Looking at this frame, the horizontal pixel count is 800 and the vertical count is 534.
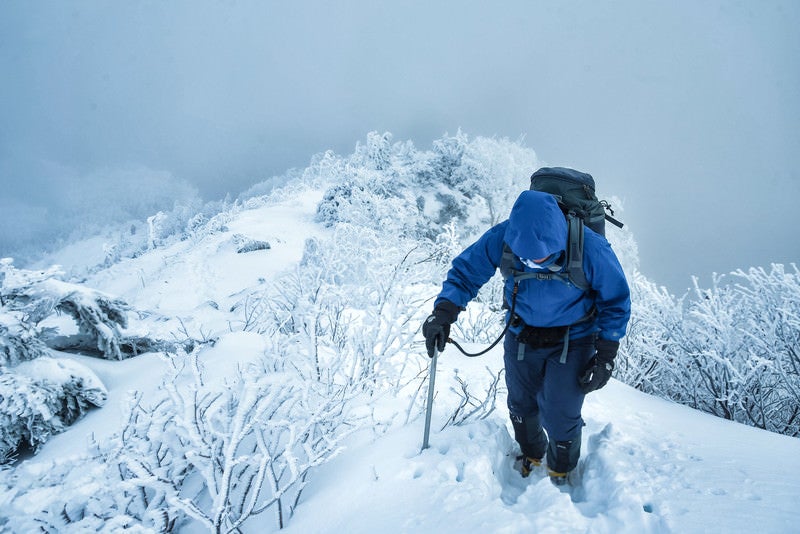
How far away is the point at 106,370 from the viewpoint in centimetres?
387

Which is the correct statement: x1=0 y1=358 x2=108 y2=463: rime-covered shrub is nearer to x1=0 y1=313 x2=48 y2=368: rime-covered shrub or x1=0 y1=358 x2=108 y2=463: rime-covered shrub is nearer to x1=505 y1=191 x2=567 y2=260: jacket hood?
x1=0 y1=313 x2=48 y2=368: rime-covered shrub

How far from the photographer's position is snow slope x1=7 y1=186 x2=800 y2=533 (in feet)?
5.06

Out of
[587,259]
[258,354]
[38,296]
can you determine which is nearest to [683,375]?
[587,259]

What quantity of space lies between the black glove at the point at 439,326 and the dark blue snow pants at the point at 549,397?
17.6 inches

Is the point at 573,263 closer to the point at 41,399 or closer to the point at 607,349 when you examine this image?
the point at 607,349

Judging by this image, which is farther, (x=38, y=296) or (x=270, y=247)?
(x=270, y=247)

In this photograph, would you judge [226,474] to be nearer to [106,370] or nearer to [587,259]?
[587,259]

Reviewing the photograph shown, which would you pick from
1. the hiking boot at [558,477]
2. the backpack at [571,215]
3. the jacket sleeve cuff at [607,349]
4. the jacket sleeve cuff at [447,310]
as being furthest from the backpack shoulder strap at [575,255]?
the hiking boot at [558,477]

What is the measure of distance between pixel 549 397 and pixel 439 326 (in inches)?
30.8

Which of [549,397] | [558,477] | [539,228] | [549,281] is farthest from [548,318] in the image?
[558,477]

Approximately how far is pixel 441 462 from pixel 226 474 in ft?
3.47

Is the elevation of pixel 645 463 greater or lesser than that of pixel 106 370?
lesser

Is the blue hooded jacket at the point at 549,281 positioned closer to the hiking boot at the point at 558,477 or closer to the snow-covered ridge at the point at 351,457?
the snow-covered ridge at the point at 351,457

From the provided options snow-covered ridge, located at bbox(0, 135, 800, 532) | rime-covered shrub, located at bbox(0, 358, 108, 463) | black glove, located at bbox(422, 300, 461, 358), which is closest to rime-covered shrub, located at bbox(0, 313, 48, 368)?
rime-covered shrub, located at bbox(0, 358, 108, 463)
